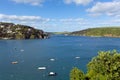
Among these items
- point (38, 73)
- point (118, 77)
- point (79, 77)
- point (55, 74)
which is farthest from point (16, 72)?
point (118, 77)

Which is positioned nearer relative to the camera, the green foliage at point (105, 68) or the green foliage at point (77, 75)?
the green foliage at point (105, 68)

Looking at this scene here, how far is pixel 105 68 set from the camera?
6475cm

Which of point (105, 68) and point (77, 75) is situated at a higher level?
point (105, 68)

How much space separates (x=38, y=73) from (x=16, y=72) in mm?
11370

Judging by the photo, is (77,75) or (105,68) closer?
(105,68)

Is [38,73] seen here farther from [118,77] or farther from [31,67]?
[118,77]

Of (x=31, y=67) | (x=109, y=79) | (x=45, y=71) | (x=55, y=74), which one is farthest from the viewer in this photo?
(x=31, y=67)

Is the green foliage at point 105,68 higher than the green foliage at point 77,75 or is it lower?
higher

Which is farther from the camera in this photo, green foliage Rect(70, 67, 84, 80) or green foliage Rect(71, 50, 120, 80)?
green foliage Rect(70, 67, 84, 80)

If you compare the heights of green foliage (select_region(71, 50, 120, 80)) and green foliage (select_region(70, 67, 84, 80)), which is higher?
green foliage (select_region(71, 50, 120, 80))

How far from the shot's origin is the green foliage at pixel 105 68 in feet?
209

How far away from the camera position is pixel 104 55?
67.4m

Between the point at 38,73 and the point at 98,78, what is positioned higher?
the point at 98,78

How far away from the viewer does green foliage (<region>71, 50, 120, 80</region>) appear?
63.7 m
